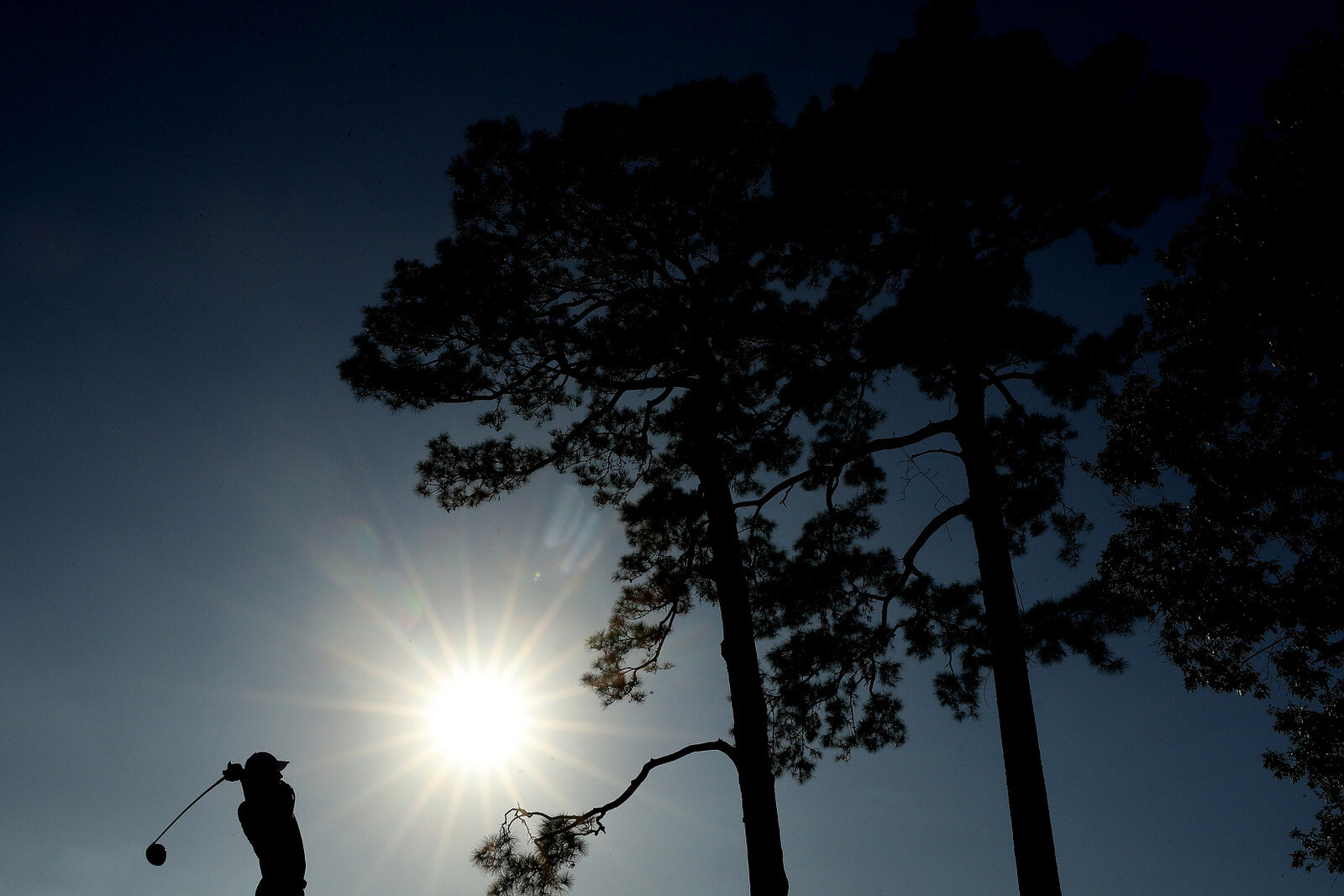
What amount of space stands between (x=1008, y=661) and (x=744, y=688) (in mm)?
2585

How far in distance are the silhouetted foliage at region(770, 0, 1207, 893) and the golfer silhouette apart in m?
5.45

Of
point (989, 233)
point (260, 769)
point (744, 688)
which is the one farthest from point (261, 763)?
point (989, 233)

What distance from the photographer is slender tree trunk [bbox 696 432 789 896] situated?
24.4 feet

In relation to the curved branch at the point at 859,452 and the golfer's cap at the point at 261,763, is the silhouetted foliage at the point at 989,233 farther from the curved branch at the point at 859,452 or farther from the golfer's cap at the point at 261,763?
the golfer's cap at the point at 261,763

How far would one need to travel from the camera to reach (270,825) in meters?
4.77

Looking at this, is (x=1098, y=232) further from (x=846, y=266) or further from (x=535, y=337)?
(x=535, y=337)

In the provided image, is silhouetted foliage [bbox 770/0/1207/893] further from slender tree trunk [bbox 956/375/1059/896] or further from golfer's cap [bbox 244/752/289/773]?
golfer's cap [bbox 244/752/289/773]

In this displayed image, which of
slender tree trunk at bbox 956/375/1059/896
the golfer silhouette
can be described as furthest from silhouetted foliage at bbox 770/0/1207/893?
the golfer silhouette

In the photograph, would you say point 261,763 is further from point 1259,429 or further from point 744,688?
point 1259,429

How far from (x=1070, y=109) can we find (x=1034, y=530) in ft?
13.7

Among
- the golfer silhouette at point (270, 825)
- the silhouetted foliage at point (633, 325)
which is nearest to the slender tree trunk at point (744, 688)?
the silhouetted foliage at point (633, 325)

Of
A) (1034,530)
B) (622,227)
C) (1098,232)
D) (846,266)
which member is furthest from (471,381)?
(1098,232)

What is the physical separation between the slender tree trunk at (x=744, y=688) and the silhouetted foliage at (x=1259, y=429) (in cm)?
440

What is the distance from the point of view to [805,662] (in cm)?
912
